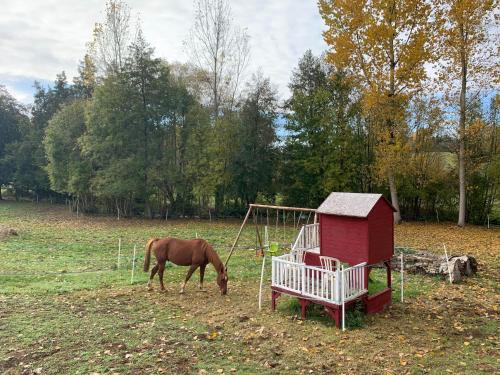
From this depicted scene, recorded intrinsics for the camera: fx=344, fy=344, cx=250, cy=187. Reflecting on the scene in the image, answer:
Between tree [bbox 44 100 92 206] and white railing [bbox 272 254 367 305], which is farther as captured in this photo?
tree [bbox 44 100 92 206]

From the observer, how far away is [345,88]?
2692cm

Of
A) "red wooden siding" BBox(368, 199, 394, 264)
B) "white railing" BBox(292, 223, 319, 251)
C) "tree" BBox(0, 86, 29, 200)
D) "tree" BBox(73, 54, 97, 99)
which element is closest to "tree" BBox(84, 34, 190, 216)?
"tree" BBox(73, 54, 97, 99)

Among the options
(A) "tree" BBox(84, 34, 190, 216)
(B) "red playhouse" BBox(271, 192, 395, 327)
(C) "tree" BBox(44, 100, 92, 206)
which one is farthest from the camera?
(C) "tree" BBox(44, 100, 92, 206)

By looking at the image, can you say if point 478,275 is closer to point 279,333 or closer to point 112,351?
point 279,333

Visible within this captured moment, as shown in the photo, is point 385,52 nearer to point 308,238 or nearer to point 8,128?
point 308,238

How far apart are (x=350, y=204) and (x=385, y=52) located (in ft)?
57.2

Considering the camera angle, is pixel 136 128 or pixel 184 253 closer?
pixel 184 253

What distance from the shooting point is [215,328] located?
7555mm

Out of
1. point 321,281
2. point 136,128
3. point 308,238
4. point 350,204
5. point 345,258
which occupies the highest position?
point 136,128

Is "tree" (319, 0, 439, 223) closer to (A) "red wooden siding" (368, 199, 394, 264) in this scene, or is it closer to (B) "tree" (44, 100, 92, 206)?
(A) "red wooden siding" (368, 199, 394, 264)

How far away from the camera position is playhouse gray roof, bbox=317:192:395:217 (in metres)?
8.26

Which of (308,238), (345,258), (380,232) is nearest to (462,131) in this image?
(308,238)

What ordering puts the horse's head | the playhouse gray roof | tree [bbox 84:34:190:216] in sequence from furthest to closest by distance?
tree [bbox 84:34:190:216], the horse's head, the playhouse gray roof

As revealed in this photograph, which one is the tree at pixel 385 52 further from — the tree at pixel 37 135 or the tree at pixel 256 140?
the tree at pixel 37 135
